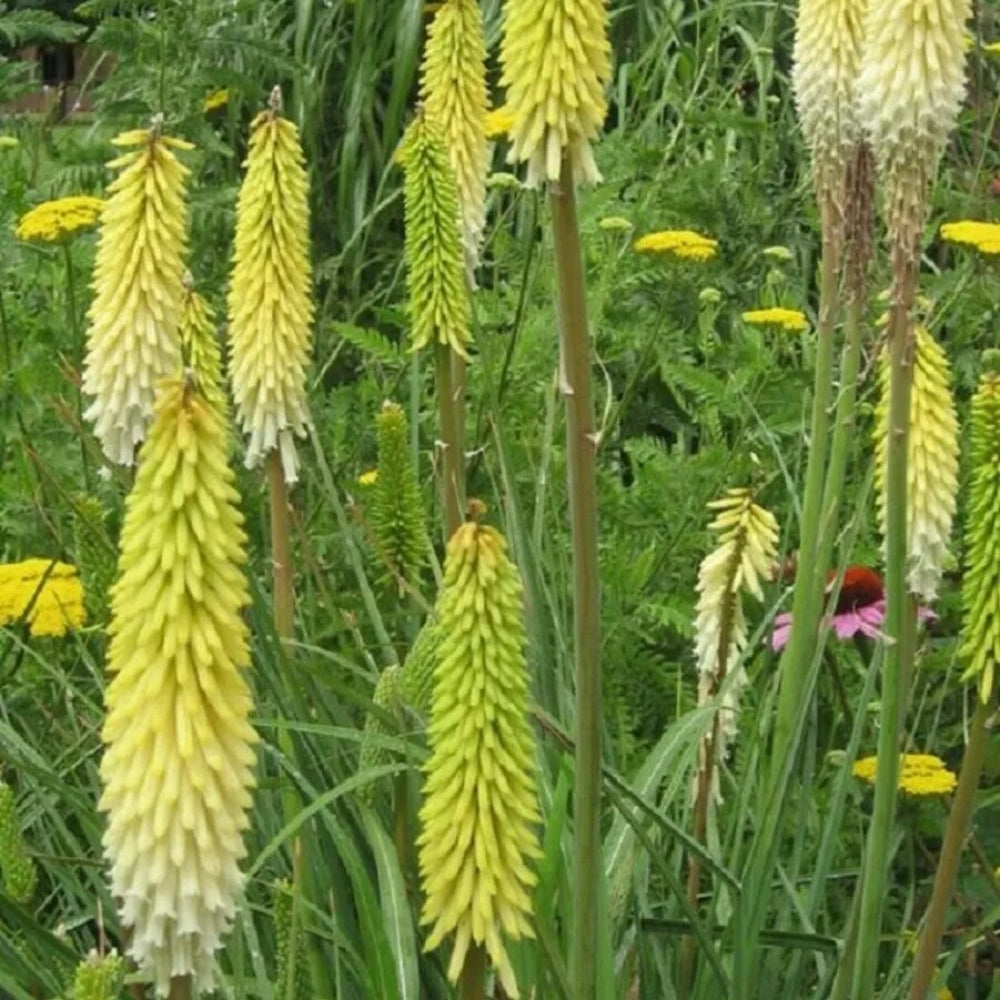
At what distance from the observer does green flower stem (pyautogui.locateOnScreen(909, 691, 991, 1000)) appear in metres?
2.44

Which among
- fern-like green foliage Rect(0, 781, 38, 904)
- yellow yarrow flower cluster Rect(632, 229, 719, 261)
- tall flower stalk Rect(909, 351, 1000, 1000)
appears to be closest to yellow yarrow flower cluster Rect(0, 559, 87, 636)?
fern-like green foliage Rect(0, 781, 38, 904)

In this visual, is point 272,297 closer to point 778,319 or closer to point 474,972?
point 474,972

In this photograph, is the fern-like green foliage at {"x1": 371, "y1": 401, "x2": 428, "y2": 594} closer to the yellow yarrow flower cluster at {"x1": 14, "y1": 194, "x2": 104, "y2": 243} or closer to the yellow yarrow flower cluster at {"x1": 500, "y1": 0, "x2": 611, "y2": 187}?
the yellow yarrow flower cluster at {"x1": 500, "y1": 0, "x2": 611, "y2": 187}

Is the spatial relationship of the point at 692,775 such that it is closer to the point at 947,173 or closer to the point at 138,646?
the point at 138,646

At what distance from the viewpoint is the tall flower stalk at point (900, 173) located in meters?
2.30

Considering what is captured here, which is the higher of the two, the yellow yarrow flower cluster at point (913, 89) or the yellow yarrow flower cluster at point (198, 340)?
the yellow yarrow flower cluster at point (913, 89)

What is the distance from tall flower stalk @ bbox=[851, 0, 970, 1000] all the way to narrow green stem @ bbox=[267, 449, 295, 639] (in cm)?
84

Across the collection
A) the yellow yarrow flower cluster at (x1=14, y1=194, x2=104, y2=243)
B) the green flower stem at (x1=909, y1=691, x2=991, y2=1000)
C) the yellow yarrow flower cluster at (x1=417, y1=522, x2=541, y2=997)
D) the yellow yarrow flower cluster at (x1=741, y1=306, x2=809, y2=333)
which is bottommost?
the green flower stem at (x1=909, y1=691, x2=991, y2=1000)

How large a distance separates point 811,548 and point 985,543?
50cm

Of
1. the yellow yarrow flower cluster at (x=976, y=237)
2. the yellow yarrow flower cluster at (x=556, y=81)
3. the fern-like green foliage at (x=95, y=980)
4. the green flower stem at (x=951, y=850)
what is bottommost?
the green flower stem at (x=951, y=850)

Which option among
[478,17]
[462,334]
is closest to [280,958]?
[462,334]

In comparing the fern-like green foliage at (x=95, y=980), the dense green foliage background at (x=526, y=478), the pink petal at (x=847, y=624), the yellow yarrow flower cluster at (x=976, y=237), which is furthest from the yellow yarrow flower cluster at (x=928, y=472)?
the yellow yarrow flower cluster at (x=976, y=237)

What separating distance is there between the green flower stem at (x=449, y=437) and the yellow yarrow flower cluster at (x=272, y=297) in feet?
0.66

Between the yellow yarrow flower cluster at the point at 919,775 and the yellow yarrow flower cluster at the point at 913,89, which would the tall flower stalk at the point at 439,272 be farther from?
the yellow yarrow flower cluster at the point at 919,775
